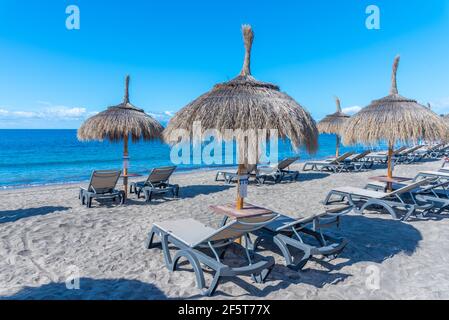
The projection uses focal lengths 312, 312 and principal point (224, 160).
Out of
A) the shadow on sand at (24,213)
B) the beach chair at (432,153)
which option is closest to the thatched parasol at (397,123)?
the shadow on sand at (24,213)

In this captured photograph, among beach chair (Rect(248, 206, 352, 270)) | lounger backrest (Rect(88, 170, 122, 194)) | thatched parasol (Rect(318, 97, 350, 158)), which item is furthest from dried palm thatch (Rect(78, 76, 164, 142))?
thatched parasol (Rect(318, 97, 350, 158))

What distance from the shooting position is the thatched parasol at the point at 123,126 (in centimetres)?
753

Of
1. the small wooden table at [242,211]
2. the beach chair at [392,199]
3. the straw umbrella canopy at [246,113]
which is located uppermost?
the straw umbrella canopy at [246,113]

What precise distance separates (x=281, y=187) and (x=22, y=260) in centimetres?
721

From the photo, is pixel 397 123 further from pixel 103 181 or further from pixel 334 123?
pixel 334 123

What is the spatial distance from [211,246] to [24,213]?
486 centimetres

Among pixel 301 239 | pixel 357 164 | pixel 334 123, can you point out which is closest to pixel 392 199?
pixel 301 239

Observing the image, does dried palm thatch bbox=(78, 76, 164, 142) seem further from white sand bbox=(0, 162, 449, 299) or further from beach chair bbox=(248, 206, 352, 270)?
beach chair bbox=(248, 206, 352, 270)

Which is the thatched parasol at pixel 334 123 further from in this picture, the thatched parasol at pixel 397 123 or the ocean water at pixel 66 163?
the thatched parasol at pixel 397 123

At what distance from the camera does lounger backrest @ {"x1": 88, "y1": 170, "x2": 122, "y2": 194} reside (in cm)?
682

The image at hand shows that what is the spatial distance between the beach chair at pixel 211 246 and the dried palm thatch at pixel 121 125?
3984 mm

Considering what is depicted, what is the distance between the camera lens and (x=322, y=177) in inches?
463

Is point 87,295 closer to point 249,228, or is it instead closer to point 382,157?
point 249,228
